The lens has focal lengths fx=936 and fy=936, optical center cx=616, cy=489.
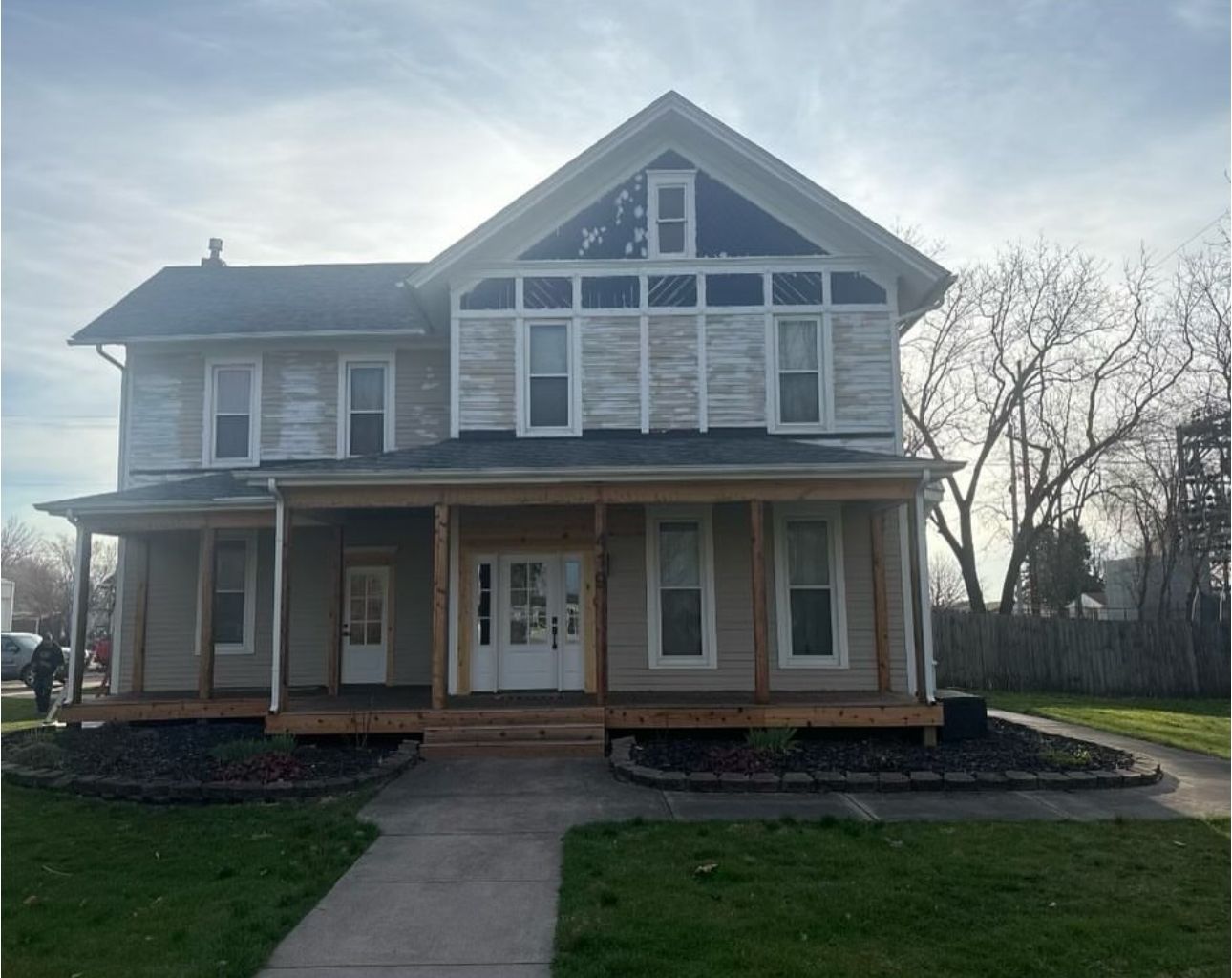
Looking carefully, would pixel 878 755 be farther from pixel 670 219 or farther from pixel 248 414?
pixel 248 414

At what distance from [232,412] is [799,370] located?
29.2ft

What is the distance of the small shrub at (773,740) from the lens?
1012 centimetres

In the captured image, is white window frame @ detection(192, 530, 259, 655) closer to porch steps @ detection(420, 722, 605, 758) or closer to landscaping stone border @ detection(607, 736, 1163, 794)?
porch steps @ detection(420, 722, 605, 758)

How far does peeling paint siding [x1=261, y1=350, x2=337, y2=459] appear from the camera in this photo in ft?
48.3

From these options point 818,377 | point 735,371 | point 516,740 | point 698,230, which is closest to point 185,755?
point 516,740

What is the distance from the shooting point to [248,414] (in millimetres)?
14906

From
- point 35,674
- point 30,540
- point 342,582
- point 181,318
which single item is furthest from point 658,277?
point 30,540

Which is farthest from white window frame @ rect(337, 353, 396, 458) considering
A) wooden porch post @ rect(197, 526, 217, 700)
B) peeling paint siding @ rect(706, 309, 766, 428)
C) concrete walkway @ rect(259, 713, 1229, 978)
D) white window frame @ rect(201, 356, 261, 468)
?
concrete walkway @ rect(259, 713, 1229, 978)

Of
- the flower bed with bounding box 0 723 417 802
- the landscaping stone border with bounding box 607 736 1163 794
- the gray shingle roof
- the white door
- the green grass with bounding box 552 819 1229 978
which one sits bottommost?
the green grass with bounding box 552 819 1229 978

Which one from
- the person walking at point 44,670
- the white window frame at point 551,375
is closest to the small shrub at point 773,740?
the white window frame at point 551,375

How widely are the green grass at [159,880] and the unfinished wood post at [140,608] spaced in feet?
16.4

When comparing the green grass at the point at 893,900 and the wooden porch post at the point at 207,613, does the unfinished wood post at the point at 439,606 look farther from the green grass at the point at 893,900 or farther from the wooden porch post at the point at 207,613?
the green grass at the point at 893,900

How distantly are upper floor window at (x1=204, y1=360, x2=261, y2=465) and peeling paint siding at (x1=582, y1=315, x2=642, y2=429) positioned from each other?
5485 mm

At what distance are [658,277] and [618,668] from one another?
560cm
